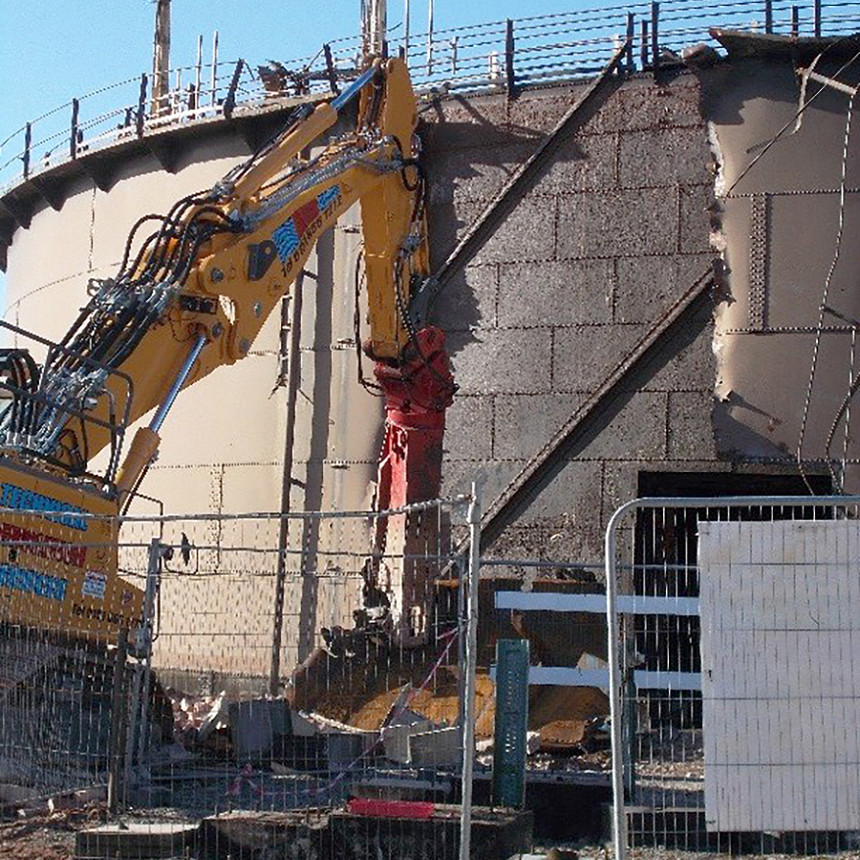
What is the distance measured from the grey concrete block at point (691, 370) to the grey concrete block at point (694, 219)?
944 millimetres

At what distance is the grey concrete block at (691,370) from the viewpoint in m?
16.8

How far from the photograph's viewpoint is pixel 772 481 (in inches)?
656

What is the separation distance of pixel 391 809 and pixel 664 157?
35.1ft

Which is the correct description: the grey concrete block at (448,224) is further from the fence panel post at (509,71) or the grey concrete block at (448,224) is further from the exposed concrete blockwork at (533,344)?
the fence panel post at (509,71)

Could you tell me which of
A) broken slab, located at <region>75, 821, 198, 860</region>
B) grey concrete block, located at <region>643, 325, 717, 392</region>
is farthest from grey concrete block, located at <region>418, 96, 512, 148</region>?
broken slab, located at <region>75, 821, 198, 860</region>

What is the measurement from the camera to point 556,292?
1755 cm

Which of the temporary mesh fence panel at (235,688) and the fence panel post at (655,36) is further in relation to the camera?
the fence panel post at (655,36)

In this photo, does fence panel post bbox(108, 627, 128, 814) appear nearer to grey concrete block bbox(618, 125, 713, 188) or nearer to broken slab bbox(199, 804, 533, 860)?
broken slab bbox(199, 804, 533, 860)

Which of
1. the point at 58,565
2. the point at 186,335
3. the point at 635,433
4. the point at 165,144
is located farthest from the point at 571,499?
the point at 165,144

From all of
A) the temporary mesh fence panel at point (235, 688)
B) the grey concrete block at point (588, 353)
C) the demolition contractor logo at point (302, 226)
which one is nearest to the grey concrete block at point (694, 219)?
the grey concrete block at point (588, 353)

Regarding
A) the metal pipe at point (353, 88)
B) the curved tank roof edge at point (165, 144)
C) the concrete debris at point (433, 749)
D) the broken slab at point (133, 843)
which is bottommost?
the broken slab at point (133, 843)

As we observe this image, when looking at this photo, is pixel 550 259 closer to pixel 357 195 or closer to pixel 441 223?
pixel 441 223

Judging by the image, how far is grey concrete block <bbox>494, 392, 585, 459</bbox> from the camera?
56.7 feet

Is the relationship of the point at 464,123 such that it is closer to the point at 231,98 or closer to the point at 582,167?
the point at 582,167
